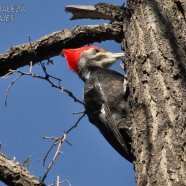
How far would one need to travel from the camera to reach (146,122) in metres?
2.74

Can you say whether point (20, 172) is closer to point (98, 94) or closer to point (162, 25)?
point (162, 25)

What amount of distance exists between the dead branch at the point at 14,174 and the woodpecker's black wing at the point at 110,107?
3.59ft

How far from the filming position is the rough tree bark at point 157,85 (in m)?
2.50

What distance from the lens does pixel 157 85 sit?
2.80m

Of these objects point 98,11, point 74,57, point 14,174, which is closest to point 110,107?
point 98,11

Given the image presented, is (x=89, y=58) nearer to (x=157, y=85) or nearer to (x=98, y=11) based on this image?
(x=98, y=11)

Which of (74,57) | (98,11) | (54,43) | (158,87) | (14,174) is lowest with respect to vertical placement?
(14,174)

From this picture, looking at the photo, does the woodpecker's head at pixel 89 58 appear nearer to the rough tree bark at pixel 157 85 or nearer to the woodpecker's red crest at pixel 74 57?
the woodpecker's red crest at pixel 74 57

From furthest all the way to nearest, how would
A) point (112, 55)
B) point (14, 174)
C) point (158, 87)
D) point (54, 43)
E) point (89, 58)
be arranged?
point (89, 58)
point (112, 55)
point (54, 43)
point (14, 174)
point (158, 87)

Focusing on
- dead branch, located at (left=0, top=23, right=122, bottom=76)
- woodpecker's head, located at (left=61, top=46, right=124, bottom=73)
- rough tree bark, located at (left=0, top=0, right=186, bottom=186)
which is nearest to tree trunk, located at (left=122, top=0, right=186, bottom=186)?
rough tree bark, located at (left=0, top=0, right=186, bottom=186)

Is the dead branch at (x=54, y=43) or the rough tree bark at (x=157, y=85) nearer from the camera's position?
the rough tree bark at (x=157, y=85)

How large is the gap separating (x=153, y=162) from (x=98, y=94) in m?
1.96

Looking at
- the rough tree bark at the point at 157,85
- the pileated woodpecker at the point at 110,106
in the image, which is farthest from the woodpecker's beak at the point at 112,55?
the rough tree bark at the point at 157,85

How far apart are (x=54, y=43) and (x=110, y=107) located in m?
0.87
